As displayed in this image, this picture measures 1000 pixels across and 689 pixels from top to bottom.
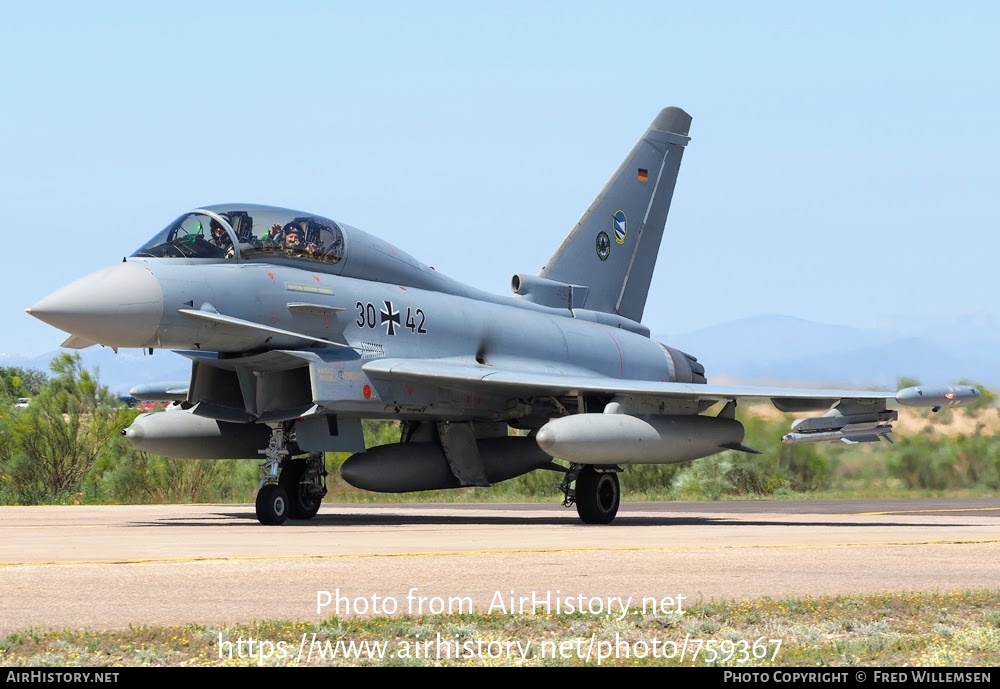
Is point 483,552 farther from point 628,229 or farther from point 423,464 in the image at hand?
point 628,229

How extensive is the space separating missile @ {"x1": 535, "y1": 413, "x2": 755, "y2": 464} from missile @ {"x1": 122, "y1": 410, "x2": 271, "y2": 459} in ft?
15.2

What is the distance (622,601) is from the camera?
8305 mm

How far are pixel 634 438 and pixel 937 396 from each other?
13.5ft

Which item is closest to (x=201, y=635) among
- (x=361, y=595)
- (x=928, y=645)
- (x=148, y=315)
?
(x=361, y=595)

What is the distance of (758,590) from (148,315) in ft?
28.8

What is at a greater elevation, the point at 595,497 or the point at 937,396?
the point at 937,396

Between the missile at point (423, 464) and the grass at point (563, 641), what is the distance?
10.5 m

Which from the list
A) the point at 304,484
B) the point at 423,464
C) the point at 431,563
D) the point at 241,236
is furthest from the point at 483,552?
the point at 423,464

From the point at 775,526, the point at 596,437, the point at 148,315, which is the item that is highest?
the point at 148,315

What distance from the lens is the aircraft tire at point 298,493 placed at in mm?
18172

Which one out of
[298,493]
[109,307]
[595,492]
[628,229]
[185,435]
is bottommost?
[298,493]

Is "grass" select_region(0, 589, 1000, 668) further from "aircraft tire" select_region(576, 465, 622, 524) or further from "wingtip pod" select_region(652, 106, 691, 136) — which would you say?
"wingtip pod" select_region(652, 106, 691, 136)

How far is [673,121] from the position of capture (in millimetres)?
24609
